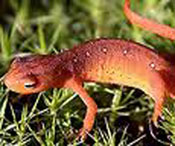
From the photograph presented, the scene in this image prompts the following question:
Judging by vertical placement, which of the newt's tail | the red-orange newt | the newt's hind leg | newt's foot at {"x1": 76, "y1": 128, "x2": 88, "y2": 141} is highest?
the newt's tail

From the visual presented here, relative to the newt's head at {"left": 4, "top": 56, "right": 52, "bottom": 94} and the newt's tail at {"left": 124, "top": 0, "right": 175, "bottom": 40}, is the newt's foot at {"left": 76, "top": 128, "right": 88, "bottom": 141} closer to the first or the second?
the newt's head at {"left": 4, "top": 56, "right": 52, "bottom": 94}

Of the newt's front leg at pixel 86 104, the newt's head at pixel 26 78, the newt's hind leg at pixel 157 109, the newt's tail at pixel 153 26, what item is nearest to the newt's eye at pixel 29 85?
the newt's head at pixel 26 78

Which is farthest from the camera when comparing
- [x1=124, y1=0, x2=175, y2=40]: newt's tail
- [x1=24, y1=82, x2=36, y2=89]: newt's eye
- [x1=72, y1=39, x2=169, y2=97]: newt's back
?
[x1=124, y1=0, x2=175, y2=40]: newt's tail

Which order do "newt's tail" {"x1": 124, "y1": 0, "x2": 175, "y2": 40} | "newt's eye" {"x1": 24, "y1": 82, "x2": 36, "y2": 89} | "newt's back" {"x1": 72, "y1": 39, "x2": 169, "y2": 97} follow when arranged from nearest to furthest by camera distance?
"newt's eye" {"x1": 24, "y1": 82, "x2": 36, "y2": 89}, "newt's back" {"x1": 72, "y1": 39, "x2": 169, "y2": 97}, "newt's tail" {"x1": 124, "y1": 0, "x2": 175, "y2": 40}

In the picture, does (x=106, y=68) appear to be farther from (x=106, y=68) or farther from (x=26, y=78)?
(x=26, y=78)

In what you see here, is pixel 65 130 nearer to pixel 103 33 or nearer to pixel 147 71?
pixel 147 71

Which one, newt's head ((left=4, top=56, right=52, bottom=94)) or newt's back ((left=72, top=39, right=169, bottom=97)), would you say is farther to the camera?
newt's back ((left=72, top=39, right=169, bottom=97))

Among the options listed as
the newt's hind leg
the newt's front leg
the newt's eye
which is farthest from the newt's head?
the newt's hind leg

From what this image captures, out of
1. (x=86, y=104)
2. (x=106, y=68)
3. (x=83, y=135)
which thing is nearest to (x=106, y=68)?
(x=106, y=68)

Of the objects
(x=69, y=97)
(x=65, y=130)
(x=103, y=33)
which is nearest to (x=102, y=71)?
(x=69, y=97)

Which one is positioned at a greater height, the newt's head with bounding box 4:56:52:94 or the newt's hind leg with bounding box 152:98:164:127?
the newt's head with bounding box 4:56:52:94
